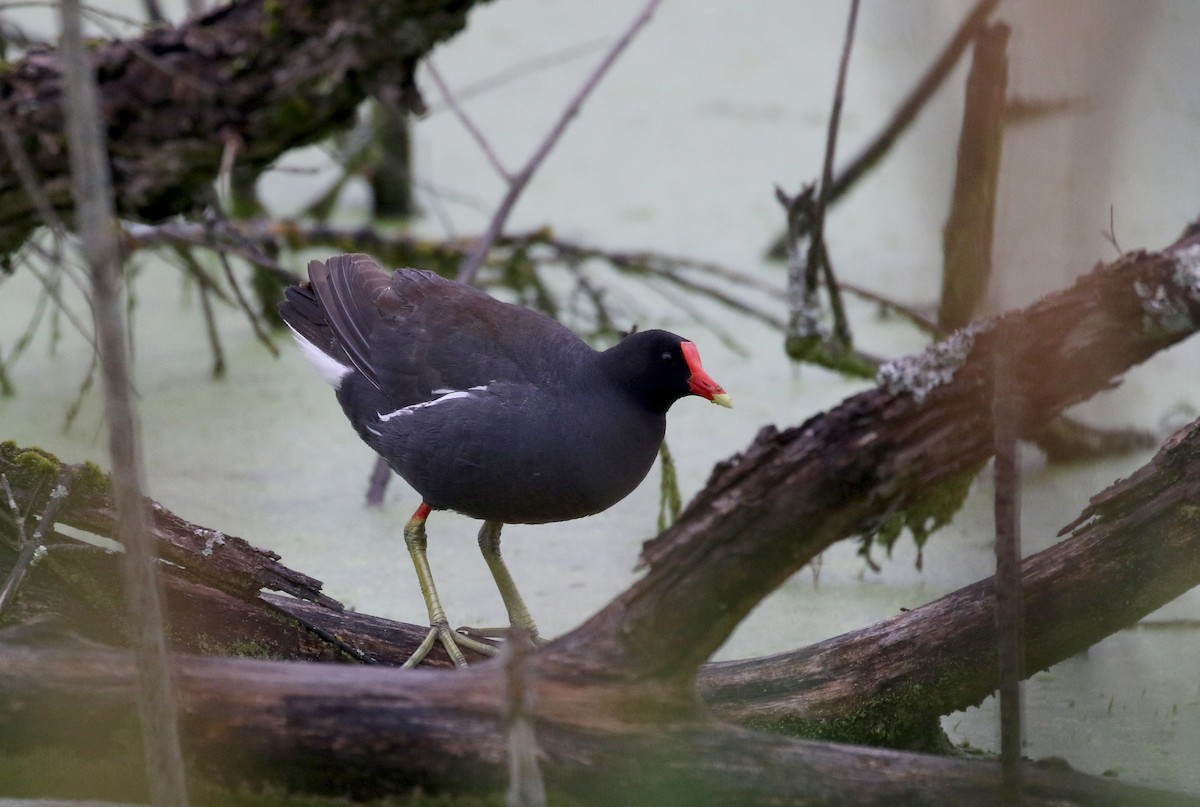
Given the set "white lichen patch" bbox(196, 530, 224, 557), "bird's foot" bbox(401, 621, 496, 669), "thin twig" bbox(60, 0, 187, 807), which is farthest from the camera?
"bird's foot" bbox(401, 621, 496, 669)

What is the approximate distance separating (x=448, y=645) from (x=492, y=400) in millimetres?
333

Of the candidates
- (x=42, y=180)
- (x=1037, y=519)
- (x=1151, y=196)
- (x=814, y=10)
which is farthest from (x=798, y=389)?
(x=814, y=10)

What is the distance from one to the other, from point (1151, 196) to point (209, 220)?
2655mm

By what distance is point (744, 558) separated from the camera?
46.3 inches

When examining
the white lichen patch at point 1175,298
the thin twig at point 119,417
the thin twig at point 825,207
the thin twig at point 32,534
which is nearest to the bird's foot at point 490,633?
the thin twig at point 32,534

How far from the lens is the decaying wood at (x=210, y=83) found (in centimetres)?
243

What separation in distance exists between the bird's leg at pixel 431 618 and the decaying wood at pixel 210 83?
95 centimetres

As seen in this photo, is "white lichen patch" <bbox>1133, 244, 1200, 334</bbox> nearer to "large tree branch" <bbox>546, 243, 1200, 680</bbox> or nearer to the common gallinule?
"large tree branch" <bbox>546, 243, 1200, 680</bbox>

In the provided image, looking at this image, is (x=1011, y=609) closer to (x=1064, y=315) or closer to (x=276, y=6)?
(x=1064, y=315)

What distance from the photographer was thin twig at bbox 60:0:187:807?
3.14 ft

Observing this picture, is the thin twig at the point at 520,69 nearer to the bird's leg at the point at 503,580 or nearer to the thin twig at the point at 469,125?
the thin twig at the point at 469,125

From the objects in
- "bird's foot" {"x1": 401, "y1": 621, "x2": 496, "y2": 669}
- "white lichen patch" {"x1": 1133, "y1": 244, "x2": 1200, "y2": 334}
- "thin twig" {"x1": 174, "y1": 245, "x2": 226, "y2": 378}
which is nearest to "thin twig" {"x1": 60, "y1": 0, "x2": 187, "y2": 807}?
"bird's foot" {"x1": 401, "y1": 621, "x2": 496, "y2": 669}

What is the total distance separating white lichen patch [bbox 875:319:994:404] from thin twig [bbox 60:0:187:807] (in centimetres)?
64

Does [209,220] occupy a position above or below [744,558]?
above
